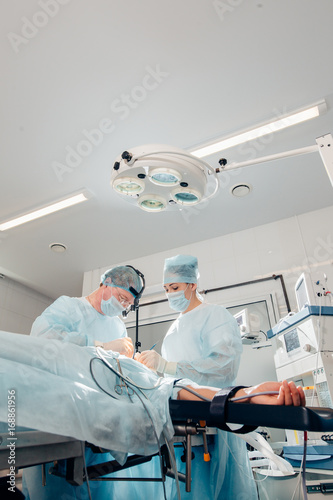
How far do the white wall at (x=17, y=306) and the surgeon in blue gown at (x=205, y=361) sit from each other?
310 centimetres

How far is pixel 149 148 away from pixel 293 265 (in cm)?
208

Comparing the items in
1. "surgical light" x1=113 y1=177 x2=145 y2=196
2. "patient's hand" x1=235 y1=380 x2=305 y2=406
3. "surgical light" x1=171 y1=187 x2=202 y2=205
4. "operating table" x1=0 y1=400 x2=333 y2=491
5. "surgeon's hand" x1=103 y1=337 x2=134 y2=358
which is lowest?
"operating table" x1=0 y1=400 x2=333 y2=491

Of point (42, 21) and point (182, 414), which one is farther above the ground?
point (42, 21)

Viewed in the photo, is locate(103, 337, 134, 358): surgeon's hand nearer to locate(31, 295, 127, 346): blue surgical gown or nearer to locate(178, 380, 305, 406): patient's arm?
locate(31, 295, 127, 346): blue surgical gown

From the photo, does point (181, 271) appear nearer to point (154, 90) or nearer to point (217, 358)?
point (217, 358)

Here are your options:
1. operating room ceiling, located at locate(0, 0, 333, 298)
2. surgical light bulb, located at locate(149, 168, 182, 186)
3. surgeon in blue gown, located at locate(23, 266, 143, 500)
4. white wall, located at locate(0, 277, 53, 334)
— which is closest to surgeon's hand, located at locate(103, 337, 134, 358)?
surgeon in blue gown, located at locate(23, 266, 143, 500)

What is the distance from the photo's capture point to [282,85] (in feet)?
6.47

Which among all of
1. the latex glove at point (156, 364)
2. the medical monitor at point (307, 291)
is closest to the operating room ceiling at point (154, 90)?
the medical monitor at point (307, 291)

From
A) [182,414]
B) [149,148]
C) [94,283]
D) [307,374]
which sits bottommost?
[182,414]

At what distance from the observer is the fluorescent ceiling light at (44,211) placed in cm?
282

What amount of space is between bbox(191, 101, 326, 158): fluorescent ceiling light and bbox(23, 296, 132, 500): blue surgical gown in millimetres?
1291

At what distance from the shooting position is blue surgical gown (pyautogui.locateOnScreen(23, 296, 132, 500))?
54.1 inches

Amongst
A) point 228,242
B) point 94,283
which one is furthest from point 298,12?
point 94,283

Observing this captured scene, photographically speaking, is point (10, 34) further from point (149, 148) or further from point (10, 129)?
point (149, 148)
